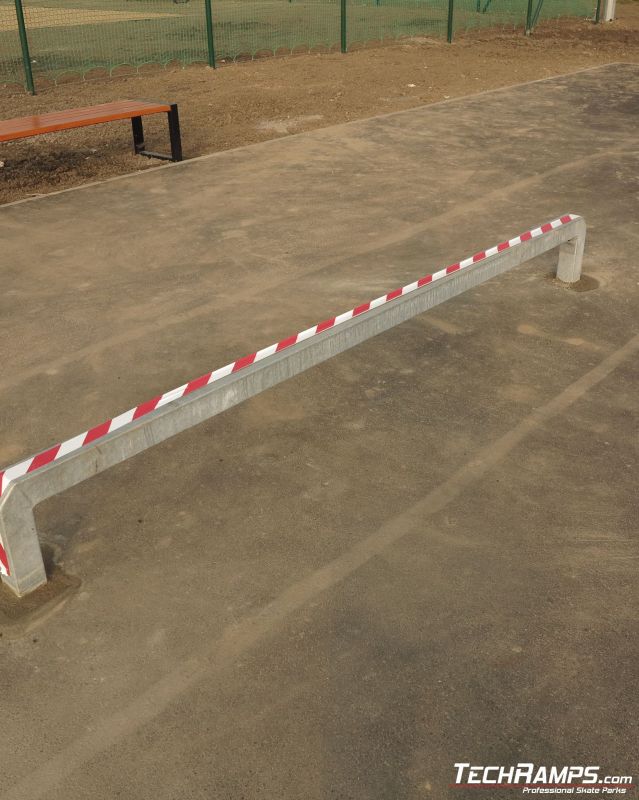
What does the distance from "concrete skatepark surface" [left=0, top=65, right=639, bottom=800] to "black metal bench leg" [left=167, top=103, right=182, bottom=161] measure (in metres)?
2.89

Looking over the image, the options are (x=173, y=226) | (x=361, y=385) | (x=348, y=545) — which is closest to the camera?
(x=348, y=545)

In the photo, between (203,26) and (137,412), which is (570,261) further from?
(203,26)

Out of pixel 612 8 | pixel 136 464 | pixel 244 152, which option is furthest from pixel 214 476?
pixel 612 8

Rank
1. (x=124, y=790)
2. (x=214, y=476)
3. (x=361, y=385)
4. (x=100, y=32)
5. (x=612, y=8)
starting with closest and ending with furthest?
(x=124, y=790), (x=214, y=476), (x=361, y=385), (x=100, y=32), (x=612, y=8)

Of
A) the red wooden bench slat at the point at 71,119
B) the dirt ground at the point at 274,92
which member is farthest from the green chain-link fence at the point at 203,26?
the red wooden bench slat at the point at 71,119

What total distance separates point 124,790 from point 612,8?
29.6 meters

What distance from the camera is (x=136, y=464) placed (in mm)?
4672

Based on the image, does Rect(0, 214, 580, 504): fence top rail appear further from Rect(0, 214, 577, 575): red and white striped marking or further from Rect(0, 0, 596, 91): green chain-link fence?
Rect(0, 0, 596, 91): green chain-link fence

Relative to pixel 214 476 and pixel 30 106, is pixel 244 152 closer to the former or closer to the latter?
pixel 30 106

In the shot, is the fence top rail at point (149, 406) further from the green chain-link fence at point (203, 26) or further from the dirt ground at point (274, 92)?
the green chain-link fence at point (203, 26)

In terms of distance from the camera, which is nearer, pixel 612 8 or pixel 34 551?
pixel 34 551

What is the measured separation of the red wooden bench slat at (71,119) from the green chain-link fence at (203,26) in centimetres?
613

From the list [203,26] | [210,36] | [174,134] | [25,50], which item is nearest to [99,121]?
[174,134]

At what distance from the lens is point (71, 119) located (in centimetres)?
973
